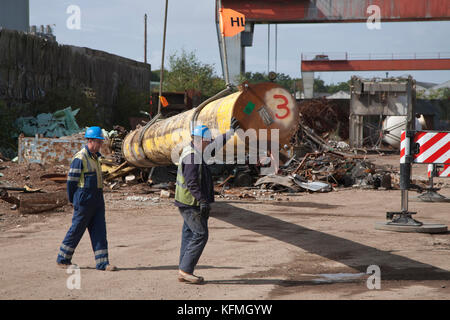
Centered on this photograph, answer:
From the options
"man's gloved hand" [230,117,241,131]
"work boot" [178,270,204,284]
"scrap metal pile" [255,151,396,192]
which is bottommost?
"work boot" [178,270,204,284]

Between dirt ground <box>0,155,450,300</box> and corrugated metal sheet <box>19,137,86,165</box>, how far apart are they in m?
5.43

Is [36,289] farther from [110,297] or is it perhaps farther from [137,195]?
A: [137,195]

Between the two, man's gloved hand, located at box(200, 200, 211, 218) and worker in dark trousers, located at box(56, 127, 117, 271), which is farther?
worker in dark trousers, located at box(56, 127, 117, 271)

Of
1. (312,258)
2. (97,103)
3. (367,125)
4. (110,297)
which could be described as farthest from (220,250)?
(367,125)

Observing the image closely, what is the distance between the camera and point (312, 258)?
7.16 meters

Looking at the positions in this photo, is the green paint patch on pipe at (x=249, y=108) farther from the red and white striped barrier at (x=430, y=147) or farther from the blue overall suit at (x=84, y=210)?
the red and white striped barrier at (x=430, y=147)

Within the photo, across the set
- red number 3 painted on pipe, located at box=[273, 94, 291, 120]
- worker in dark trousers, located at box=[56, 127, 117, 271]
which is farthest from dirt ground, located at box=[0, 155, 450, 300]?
red number 3 painted on pipe, located at box=[273, 94, 291, 120]

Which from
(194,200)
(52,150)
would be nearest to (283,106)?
(194,200)

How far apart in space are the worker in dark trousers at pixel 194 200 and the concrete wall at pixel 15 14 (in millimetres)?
37382

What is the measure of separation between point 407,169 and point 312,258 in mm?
2738

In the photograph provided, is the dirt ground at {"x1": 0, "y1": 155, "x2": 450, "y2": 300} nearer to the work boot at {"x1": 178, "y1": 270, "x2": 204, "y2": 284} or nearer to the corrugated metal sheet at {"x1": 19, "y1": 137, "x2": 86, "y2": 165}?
the work boot at {"x1": 178, "y1": 270, "x2": 204, "y2": 284}

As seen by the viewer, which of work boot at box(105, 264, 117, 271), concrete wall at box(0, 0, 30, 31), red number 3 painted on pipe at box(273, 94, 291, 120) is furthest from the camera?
concrete wall at box(0, 0, 30, 31)

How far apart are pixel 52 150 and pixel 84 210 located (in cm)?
1154

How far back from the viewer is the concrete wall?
129 feet
